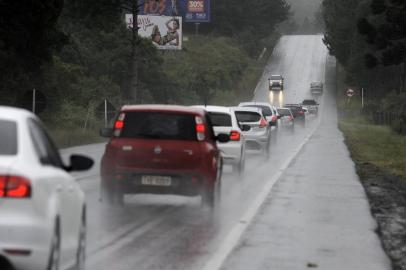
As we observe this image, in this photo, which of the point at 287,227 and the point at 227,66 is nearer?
the point at 287,227

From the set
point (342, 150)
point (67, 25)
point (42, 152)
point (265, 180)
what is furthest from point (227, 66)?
point (42, 152)

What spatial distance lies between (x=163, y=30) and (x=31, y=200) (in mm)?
94881

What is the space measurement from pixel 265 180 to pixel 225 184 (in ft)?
5.30

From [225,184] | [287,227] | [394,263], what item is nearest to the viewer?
[394,263]

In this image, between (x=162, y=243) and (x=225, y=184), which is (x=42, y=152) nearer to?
(x=162, y=243)

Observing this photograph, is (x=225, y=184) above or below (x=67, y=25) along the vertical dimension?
below

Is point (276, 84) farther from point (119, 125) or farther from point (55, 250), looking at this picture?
point (55, 250)

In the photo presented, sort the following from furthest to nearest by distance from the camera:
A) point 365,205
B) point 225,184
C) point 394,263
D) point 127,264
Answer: point 225,184
point 365,205
point 394,263
point 127,264

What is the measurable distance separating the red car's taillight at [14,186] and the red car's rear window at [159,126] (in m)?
9.13

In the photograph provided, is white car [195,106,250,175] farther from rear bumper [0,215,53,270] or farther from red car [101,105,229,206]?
rear bumper [0,215,53,270]

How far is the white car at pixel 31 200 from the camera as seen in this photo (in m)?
7.98

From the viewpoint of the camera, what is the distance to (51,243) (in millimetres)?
8391

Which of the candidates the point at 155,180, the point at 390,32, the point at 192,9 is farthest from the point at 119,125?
the point at 192,9

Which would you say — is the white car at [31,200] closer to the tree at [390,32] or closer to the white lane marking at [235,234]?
the white lane marking at [235,234]
